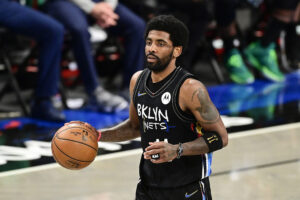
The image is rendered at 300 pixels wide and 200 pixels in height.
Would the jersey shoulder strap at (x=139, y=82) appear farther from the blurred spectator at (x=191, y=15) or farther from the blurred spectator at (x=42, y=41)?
the blurred spectator at (x=191, y=15)

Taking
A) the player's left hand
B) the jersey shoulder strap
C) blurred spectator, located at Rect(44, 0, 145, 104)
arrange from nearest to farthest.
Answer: the player's left hand
the jersey shoulder strap
blurred spectator, located at Rect(44, 0, 145, 104)

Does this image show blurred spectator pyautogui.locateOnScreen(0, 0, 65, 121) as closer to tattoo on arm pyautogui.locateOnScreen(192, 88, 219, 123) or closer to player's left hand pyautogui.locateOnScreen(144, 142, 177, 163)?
tattoo on arm pyautogui.locateOnScreen(192, 88, 219, 123)

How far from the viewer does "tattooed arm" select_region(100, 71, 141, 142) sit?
262cm

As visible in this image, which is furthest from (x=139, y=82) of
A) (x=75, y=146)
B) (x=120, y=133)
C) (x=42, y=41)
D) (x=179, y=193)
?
Answer: (x=42, y=41)

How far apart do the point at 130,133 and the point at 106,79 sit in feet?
13.7

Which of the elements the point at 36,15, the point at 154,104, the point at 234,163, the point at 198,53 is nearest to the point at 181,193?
the point at 154,104

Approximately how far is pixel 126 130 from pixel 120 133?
4 cm

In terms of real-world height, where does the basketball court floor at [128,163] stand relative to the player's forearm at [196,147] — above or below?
below

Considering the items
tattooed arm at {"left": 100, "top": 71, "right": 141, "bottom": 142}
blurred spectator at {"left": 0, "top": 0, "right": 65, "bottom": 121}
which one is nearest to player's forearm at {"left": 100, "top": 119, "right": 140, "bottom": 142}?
tattooed arm at {"left": 100, "top": 71, "right": 141, "bottom": 142}

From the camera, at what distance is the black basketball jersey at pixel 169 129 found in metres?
2.37

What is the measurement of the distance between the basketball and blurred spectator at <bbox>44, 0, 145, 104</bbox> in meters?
2.57

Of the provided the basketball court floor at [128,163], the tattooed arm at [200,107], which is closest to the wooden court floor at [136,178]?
the basketball court floor at [128,163]

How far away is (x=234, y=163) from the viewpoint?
3908mm

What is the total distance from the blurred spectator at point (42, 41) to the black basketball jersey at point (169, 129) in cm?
245
